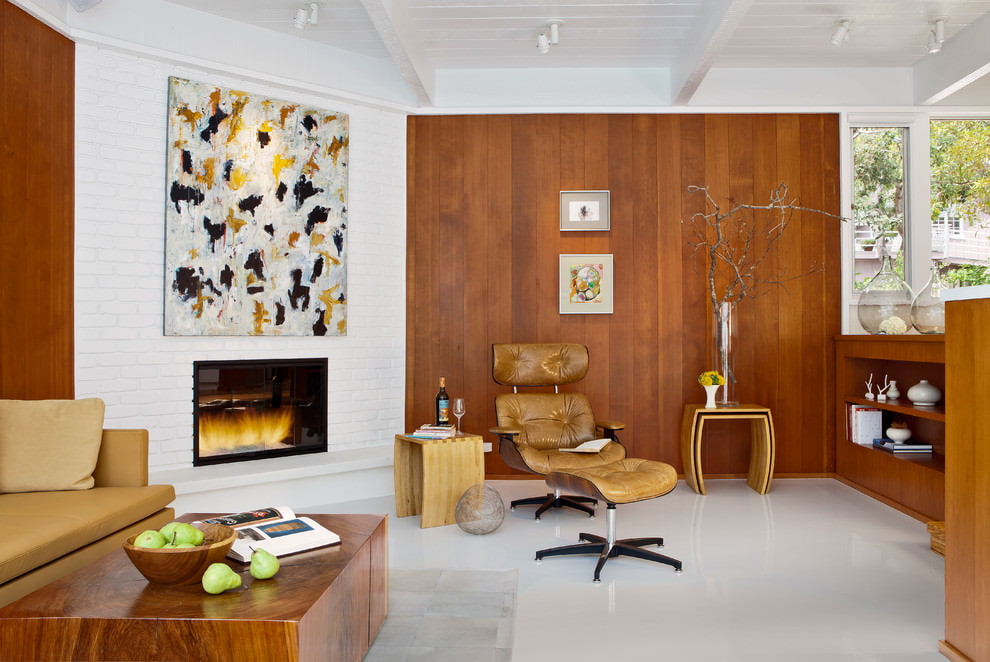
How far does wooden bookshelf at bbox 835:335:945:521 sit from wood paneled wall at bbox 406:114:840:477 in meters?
0.14

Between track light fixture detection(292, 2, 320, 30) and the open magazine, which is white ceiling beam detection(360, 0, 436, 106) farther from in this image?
the open magazine

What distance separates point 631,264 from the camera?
17.5ft

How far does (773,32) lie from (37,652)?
508cm

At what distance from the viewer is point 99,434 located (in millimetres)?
3102

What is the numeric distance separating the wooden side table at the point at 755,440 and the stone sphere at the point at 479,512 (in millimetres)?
1685

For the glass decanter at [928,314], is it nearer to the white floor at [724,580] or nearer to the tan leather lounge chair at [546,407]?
the white floor at [724,580]

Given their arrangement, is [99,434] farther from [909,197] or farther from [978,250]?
[978,250]

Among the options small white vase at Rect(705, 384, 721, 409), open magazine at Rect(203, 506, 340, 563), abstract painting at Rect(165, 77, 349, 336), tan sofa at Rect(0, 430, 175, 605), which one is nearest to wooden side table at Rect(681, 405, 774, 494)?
small white vase at Rect(705, 384, 721, 409)

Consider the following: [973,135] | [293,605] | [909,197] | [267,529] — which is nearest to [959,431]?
[293,605]

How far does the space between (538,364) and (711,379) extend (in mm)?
1340

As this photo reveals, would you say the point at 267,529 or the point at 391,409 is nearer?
the point at 267,529

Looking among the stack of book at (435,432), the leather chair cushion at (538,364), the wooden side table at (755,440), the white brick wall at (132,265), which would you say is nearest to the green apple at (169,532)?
the stack of book at (435,432)

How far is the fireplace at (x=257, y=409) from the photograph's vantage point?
442 cm

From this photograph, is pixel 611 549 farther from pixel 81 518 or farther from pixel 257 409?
pixel 257 409
